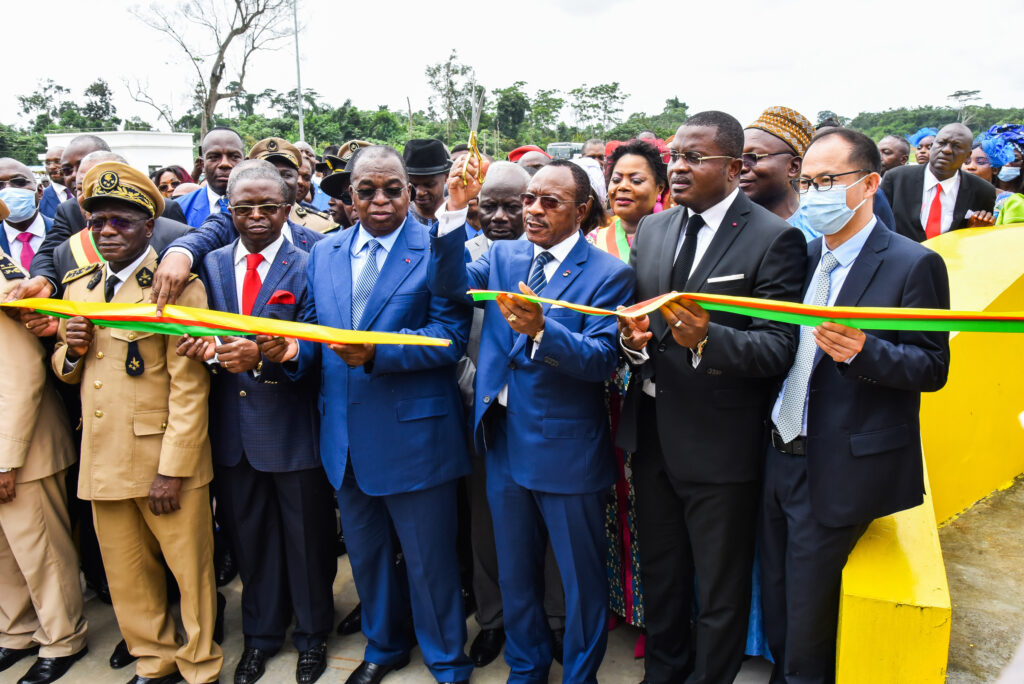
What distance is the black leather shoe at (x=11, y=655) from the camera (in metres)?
3.83

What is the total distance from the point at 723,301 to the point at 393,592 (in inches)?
92.7

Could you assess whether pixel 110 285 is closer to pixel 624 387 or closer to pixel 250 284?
pixel 250 284

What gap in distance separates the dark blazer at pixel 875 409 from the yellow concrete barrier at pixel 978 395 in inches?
62.4

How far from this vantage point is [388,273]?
3.31 metres

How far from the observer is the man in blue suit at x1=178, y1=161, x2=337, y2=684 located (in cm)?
346

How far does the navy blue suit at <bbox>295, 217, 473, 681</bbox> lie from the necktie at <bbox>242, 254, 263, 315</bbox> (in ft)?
0.96

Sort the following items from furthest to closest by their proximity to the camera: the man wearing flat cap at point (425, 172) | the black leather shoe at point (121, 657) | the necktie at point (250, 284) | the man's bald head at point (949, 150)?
the man's bald head at point (949, 150), the man wearing flat cap at point (425, 172), the black leather shoe at point (121, 657), the necktie at point (250, 284)

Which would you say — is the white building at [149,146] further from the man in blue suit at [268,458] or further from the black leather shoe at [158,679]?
the black leather shoe at [158,679]

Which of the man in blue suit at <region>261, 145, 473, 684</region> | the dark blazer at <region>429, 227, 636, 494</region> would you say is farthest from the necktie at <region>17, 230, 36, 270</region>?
the dark blazer at <region>429, 227, 636, 494</region>

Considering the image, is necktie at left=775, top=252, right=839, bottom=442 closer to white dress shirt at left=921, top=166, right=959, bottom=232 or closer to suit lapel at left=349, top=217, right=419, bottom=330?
suit lapel at left=349, top=217, right=419, bottom=330

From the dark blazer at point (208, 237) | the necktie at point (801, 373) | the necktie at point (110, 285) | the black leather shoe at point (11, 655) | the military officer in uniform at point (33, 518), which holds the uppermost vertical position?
the dark blazer at point (208, 237)

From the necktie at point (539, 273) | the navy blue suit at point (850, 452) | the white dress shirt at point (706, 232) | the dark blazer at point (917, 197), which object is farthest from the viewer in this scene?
the dark blazer at point (917, 197)

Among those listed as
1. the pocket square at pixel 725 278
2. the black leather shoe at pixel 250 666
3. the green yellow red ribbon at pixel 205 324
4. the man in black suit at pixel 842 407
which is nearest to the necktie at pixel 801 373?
the man in black suit at pixel 842 407

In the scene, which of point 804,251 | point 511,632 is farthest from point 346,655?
point 804,251
